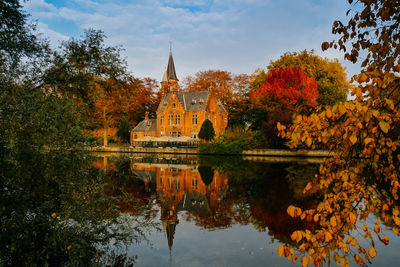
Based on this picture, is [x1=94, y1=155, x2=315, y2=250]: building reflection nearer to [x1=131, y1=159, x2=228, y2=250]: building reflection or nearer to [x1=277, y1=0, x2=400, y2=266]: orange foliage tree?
[x1=131, y1=159, x2=228, y2=250]: building reflection

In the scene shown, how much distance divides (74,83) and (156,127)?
4305cm

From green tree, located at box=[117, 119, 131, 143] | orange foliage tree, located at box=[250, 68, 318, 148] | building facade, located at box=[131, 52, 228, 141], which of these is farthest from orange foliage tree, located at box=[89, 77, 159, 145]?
orange foliage tree, located at box=[250, 68, 318, 148]

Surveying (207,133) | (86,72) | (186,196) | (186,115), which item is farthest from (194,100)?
(86,72)

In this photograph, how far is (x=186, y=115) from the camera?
147 ft

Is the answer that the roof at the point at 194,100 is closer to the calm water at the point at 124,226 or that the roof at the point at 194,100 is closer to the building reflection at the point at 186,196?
the building reflection at the point at 186,196

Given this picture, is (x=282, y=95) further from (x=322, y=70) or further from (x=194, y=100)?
(x=194, y=100)

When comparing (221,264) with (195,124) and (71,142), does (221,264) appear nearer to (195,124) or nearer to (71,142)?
(71,142)

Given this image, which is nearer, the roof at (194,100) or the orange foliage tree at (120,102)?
the orange foliage tree at (120,102)

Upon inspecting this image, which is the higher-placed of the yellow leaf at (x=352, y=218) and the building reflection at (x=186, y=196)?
the yellow leaf at (x=352, y=218)

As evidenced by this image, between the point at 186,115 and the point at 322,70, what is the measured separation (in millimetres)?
20790

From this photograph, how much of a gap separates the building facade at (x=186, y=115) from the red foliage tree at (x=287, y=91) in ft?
38.8

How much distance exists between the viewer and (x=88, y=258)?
4336mm

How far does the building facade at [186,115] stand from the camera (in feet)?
143

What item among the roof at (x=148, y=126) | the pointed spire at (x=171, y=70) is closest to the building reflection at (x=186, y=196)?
the roof at (x=148, y=126)
